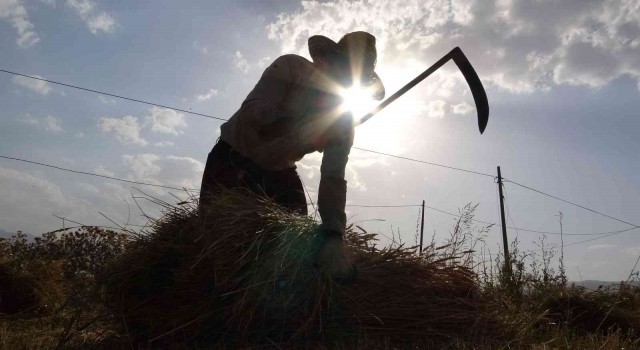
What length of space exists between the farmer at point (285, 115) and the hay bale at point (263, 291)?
0.45m

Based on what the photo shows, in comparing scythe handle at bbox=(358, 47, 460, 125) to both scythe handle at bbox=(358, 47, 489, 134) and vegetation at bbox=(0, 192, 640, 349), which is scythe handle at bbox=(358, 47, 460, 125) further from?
vegetation at bbox=(0, 192, 640, 349)

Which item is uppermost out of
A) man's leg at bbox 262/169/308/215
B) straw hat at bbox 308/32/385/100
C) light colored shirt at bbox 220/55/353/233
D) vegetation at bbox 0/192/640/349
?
straw hat at bbox 308/32/385/100

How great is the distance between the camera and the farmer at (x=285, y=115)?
308cm

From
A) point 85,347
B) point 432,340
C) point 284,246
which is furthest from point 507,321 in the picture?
point 85,347

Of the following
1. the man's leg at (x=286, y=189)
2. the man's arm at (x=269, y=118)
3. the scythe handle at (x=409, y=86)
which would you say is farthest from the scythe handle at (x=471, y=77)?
the man's leg at (x=286, y=189)

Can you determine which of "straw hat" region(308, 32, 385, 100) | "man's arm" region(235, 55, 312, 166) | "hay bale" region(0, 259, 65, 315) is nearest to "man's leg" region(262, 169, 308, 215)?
"man's arm" region(235, 55, 312, 166)

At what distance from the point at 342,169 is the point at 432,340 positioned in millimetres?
969

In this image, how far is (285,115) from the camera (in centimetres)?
315

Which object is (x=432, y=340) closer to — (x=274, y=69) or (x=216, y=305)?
(x=216, y=305)

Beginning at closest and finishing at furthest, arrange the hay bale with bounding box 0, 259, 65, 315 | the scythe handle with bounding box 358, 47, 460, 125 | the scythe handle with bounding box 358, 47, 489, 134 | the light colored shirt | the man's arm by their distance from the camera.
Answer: the light colored shirt, the man's arm, the scythe handle with bounding box 358, 47, 460, 125, the scythe handle with bounding box 358, 47, 489, 134, the hay bale with bounding box 0, 259, 65, 315

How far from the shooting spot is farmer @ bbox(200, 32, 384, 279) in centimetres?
308

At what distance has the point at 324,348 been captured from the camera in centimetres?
206

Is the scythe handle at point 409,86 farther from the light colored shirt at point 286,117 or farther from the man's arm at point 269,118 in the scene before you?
the man's arm at point 269,118

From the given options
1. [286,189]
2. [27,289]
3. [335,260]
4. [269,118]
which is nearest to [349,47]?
[269,118]
